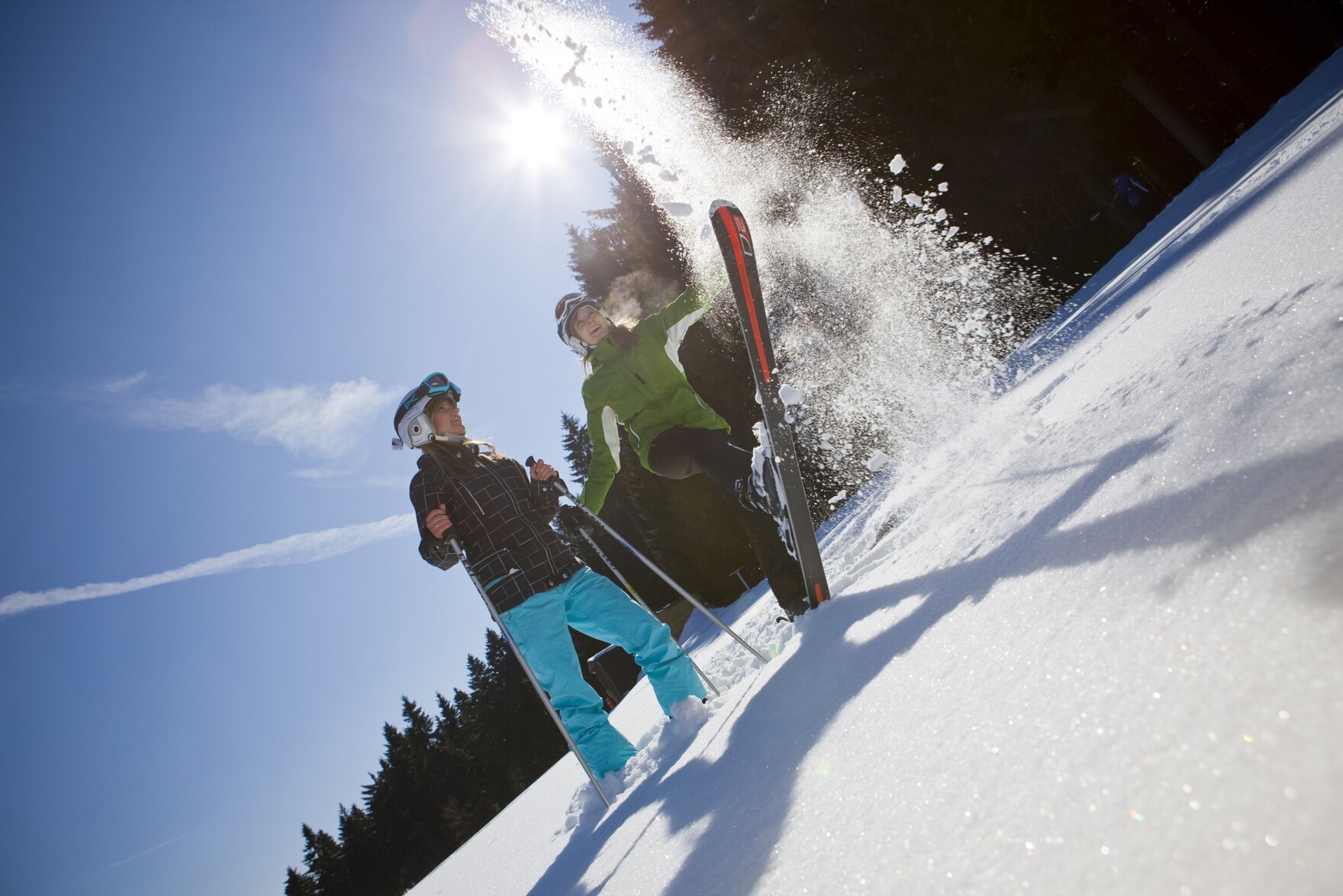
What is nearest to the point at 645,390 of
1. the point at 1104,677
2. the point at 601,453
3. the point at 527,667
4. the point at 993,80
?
the point at 601,453

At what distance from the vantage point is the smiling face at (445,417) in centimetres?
327

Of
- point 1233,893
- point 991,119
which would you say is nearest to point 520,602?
point 1233,893

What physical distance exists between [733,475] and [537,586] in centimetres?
113

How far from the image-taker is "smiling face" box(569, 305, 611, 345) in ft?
11.6

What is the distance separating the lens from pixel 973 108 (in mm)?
12547

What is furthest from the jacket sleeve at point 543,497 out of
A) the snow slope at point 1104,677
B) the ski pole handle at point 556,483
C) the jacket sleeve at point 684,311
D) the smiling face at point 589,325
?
the snow slope at point 1104,677

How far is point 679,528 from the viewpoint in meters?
19.6

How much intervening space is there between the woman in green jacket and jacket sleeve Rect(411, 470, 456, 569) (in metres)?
0.76

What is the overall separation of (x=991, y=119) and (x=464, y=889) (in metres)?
15.4

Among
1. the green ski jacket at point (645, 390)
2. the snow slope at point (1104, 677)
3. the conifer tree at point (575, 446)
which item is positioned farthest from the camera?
the conifer tree at point (575, 446)

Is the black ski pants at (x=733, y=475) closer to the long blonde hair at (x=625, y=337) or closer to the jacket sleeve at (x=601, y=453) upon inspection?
the jacket sleeve at (x=601, y=453)

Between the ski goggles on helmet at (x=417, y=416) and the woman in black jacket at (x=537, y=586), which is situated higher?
the ski goggles on helmet at (x=417, y=416)

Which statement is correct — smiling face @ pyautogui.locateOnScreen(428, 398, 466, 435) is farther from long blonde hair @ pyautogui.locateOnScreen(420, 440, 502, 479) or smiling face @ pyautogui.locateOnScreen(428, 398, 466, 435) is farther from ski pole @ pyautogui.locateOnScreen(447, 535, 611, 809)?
ski pole @ pyautogui.locateOnScreen(447, 535, 611, 809)

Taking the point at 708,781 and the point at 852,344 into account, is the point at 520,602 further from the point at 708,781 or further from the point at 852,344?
the point at 852,344
